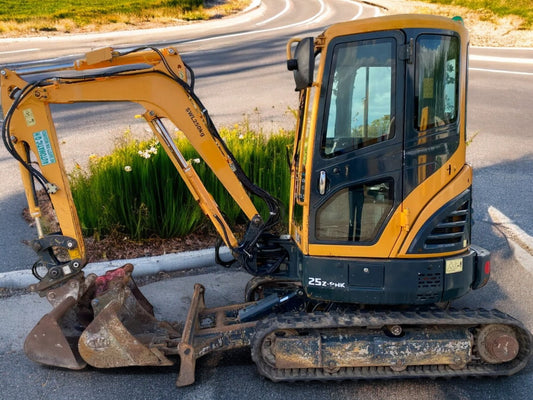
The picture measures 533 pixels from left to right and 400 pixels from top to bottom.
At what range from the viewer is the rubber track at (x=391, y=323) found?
4031 millimetres

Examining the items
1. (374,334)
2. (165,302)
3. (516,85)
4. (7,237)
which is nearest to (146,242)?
(165,302)

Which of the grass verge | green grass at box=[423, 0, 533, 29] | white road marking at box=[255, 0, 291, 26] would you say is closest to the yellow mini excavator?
the grass verge

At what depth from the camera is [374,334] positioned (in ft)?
13.5

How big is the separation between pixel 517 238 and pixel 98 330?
4907 millimetres

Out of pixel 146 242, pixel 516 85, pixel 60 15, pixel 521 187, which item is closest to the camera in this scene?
pixel 146 242

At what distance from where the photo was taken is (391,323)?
159 inches

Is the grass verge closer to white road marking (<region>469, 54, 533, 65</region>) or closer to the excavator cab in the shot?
white road marking (<region>469, 54, 533, 65</region>)

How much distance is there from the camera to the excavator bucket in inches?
163

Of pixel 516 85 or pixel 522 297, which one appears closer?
pixel 522 297

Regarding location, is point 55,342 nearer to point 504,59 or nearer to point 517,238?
point 517,238

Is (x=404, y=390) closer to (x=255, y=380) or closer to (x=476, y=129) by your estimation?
(x=255, y=380)

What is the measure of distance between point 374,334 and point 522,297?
6.89 ft

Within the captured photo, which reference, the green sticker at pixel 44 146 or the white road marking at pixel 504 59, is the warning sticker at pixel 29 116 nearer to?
the green sticker at pixel 44 146

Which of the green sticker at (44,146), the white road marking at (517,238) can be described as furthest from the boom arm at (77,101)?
the white road marking at (517,238)
